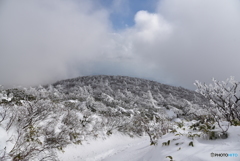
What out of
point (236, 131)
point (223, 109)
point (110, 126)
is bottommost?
point (110, 126)

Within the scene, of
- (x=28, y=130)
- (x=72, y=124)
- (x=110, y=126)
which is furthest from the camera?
(x=110, y=126)

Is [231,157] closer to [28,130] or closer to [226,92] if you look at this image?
[226,92]

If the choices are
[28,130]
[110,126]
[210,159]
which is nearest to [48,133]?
[28,130]

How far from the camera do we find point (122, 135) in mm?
17844

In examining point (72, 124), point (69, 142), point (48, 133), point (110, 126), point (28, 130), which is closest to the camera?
point (28, 130)

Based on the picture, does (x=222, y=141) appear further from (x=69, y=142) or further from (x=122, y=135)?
(x=122, y=135)

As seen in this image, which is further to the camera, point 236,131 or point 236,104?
point 236,104

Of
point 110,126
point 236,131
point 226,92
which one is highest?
point 226,92

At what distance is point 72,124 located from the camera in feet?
42.9

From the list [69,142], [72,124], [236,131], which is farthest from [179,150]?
[72,124]

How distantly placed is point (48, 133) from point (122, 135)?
393 inches

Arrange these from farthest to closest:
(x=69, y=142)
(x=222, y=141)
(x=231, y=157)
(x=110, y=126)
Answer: (x=110, y=126)
(x=69, y=142)
(x=222, y=141)
(x=231, y=157)

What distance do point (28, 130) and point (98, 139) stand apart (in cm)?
705

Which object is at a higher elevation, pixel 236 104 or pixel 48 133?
pixel 236 104
